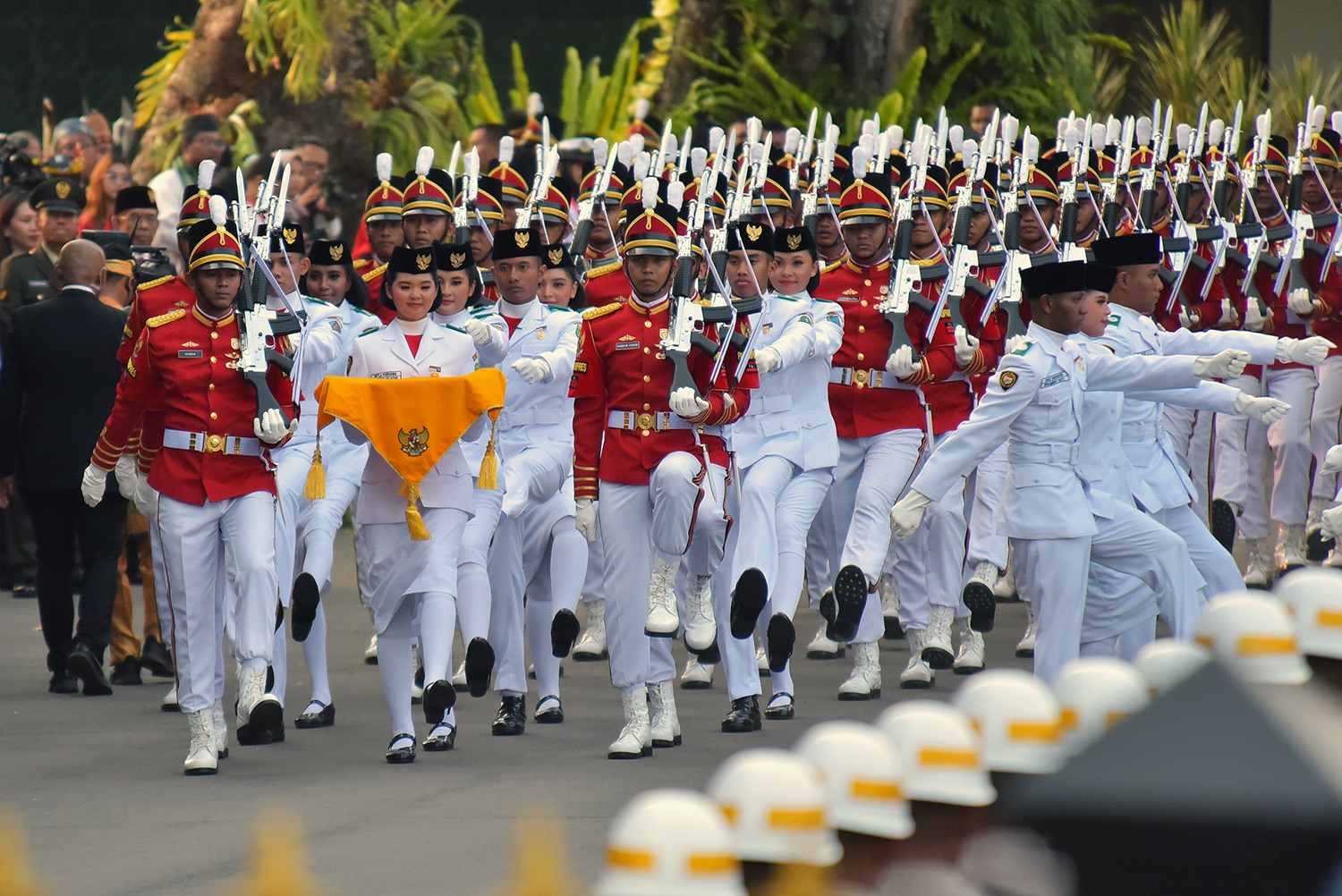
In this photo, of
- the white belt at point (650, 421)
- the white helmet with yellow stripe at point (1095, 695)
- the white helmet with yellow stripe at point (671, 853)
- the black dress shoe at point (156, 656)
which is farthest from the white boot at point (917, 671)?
the white helmet with yellow stripe at point (671, 853)

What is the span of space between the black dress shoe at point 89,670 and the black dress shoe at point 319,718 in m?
1.23

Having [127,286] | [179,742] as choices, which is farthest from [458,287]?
[127,286]

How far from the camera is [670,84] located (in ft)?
63.6

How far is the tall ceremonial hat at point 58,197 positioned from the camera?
11562 millimetres

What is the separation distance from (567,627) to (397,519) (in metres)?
0.84

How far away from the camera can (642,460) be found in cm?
766

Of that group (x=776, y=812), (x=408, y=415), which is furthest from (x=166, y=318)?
(x=776, y=812)

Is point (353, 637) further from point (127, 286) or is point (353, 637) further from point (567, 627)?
point (567, 627)

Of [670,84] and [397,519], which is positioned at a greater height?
[670,84]

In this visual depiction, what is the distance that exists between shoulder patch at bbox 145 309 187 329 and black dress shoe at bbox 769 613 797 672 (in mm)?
2516

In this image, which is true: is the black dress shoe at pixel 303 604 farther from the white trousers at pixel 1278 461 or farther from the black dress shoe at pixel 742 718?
the white trousers at pixel 1278 461

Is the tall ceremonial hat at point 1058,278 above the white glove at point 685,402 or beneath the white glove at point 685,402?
above

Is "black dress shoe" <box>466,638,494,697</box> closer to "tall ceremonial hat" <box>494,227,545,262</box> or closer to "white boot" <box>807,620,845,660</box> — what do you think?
"tall ceremonial hat" <box>494,227,545,262</box>

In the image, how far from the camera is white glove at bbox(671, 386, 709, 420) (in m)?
7.43
